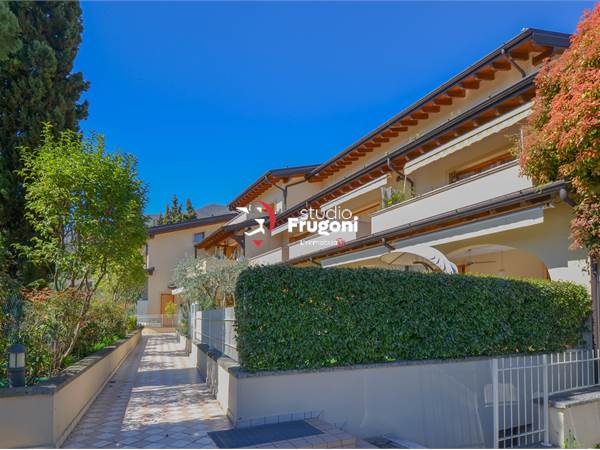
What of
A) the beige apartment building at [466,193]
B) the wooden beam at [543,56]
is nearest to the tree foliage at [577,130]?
the beige apartment building at [466,193]

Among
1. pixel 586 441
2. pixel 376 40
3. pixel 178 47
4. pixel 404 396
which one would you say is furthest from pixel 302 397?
pixel 376 40

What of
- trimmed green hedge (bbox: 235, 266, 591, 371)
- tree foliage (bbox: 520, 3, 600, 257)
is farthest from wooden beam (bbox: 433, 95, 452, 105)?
trimmed green hedge (bbox: 235, 266, 591, 371)

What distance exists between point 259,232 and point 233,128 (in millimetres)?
9143

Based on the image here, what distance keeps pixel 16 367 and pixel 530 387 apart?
947 cm

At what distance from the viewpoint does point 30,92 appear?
15289 millimetres

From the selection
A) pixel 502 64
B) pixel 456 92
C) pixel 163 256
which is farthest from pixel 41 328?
pixel 163 256

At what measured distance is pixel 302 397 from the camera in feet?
26.1

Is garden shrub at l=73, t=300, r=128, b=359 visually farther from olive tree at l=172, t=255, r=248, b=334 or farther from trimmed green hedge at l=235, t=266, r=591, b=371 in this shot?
trimmed green hedge at l=235, t=266, r=591, b=371

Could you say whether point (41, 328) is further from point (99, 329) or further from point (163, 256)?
point (163, 256)

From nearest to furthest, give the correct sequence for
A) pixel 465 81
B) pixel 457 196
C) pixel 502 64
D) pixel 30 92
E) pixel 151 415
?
pixel 151 415
pixel 457 196
pixel 30 92
pixel 502 64
pixel 465 81

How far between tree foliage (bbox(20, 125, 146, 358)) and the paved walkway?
1.94 metres

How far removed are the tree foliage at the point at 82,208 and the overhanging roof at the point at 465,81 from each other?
1240 centimetres

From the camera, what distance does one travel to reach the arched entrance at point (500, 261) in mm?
15734

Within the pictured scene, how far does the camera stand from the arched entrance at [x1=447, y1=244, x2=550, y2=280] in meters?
15.7
